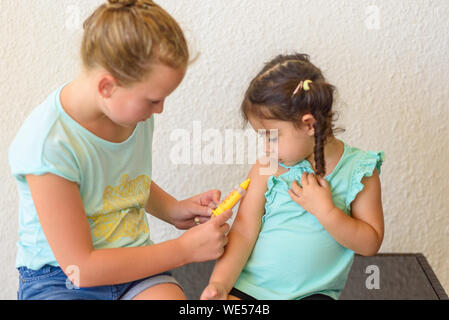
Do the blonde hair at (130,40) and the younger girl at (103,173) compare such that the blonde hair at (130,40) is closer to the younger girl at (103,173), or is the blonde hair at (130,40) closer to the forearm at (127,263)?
the younger girl at (103,173)

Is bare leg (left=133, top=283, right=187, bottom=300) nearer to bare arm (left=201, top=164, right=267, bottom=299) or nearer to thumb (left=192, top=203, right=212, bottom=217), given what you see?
bare arm (left=201, top=164, right=267, bottom=299)

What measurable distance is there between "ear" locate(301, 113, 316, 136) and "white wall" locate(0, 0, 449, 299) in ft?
1.35

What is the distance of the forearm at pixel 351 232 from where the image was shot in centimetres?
84

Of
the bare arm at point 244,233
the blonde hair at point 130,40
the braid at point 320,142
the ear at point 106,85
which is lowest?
the bare arm at point 244,233

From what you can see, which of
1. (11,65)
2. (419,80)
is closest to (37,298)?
(11,65)

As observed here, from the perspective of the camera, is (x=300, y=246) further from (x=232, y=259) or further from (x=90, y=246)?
(x=90, y=246)

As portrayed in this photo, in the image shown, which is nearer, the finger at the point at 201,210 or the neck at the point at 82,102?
the neck at the point at 82,102

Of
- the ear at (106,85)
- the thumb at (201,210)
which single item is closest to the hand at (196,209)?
the thumb at (201,210)

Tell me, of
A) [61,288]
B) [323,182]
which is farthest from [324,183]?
[61,288]

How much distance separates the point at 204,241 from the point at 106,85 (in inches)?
11.6

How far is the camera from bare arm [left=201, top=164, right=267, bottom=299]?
0.89 metres

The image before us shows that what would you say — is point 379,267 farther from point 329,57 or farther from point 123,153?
point 123,153

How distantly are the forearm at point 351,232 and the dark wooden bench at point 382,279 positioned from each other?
10.0 inches

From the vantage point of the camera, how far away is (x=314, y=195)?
854 mm
